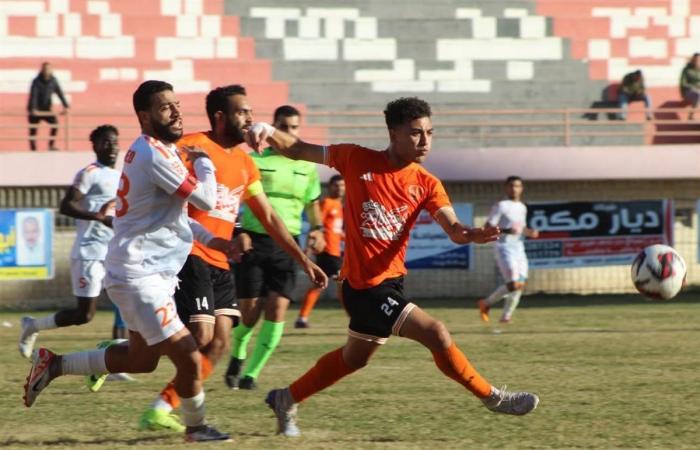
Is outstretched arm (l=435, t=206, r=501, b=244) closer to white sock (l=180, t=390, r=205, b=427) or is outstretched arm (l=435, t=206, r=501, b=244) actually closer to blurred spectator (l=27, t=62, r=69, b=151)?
white sock (l=180, t=390, r=205, b=427)

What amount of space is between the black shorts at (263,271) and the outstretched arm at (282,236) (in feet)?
6.52

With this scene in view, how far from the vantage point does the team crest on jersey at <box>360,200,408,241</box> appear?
724 centimetres

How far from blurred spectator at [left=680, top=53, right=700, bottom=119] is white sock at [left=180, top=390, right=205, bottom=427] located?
19912 millimetres

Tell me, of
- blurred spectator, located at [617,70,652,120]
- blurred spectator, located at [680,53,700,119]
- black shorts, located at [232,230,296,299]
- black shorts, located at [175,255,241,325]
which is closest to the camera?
black shorts, located at [175,255,241,325]

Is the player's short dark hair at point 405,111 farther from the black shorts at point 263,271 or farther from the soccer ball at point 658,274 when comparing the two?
the soccer ball at point 658,274

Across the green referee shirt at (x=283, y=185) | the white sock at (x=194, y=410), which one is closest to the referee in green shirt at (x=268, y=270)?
the green referee shirt at (x=283, y=185)

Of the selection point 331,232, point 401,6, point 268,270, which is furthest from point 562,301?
point 268,270

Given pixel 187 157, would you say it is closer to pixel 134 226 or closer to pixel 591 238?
pixel 134 226

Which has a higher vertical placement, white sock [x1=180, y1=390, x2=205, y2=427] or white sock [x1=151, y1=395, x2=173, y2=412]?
white sock [x1=180, y1=390, x2=205, y2=427]

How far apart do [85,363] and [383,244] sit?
1.82 m

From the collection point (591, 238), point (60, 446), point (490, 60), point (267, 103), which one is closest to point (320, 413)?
point (60, 446)

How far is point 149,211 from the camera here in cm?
669

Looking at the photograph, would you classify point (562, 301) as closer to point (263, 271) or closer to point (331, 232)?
point (331, 232)

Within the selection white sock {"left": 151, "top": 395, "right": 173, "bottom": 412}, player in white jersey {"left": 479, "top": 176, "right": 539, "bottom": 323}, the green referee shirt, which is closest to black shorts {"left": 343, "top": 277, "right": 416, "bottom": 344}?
white sock {"left": 151, "top": 395, "right": 173, "bottom": 412}
